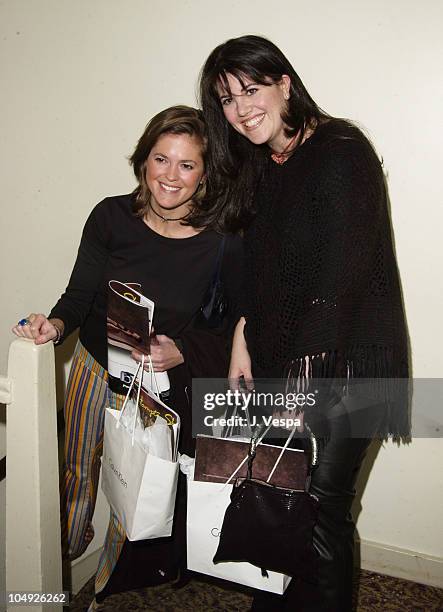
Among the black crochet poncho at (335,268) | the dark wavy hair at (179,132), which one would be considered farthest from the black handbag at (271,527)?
the dark wavy hair at (179,132)

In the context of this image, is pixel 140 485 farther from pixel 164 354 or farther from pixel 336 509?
pixel 336 509

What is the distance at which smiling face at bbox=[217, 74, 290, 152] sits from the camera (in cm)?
141

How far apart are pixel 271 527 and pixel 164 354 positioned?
53 cm

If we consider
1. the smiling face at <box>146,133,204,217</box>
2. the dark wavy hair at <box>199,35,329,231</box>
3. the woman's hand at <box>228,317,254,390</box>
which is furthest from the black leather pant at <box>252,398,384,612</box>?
the smiling face at <box>146,133,204,217</box>

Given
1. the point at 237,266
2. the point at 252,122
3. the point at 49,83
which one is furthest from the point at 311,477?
the point at 49,83

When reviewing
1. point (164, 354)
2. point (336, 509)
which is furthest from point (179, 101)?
point (336, 509)

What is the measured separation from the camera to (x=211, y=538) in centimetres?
144

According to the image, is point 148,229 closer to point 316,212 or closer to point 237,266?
point 237,266

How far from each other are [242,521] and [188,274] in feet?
2.21

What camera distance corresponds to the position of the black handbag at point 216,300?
5.49 feet

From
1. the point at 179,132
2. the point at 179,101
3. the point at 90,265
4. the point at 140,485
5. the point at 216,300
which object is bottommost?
the point at 140,485

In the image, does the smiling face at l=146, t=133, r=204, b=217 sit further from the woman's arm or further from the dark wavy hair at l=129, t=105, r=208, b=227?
the woman's arm

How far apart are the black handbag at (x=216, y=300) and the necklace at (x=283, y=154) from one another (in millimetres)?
269

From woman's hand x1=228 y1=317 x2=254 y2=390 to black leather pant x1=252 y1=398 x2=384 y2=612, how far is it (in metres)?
0.34
